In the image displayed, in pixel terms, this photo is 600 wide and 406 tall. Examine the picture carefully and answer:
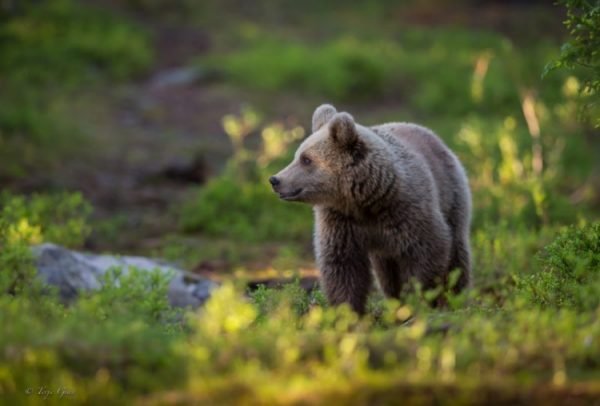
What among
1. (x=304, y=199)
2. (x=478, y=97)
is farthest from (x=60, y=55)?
(x=304, y=199)

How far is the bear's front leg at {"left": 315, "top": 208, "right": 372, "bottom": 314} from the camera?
6.32 meters

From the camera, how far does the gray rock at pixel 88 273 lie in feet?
23.9

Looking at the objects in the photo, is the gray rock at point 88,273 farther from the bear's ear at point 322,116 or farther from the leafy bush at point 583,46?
the leafy bush at point 583,46

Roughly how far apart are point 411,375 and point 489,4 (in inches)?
820

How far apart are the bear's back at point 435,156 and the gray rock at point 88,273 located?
1998mm

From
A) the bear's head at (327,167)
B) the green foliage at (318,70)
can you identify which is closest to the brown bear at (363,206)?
the bear's head at (327,167)

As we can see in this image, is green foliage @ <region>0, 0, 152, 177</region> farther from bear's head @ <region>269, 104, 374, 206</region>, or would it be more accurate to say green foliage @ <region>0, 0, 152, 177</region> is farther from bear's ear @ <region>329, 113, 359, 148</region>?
A: bear's ear @ <region>329, 113, 359, 148</region>

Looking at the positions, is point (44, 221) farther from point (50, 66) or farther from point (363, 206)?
point (50, 66)

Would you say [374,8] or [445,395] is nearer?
[445,395]

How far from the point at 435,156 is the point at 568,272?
5.92 ft

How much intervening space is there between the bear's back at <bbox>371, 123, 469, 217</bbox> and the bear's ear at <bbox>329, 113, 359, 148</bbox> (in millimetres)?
441


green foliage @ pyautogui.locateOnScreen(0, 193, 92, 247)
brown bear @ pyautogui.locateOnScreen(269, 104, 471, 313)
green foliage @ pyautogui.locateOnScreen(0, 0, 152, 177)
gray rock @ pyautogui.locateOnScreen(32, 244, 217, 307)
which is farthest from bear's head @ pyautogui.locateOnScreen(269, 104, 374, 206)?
green foliage @ pyautogui.locateOnScreen(0, 0, 152, 177)

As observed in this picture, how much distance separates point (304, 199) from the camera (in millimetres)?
6367

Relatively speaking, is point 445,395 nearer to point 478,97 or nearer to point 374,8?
point 478,97
